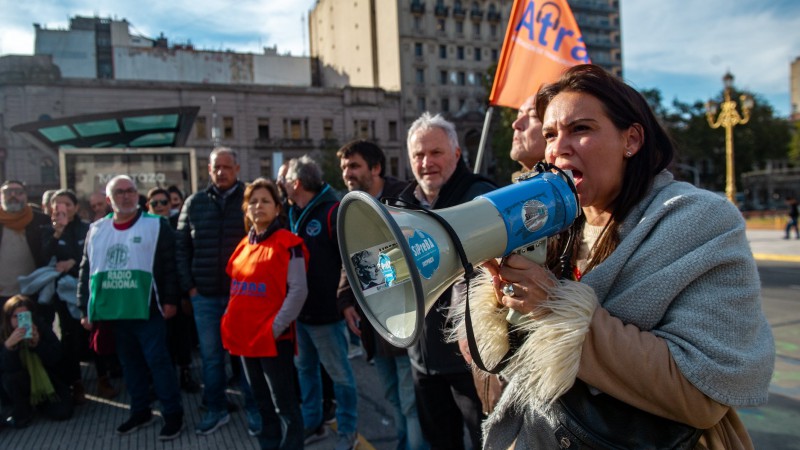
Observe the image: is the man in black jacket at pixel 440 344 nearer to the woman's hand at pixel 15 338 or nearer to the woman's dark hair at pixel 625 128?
the woman's dark hair at pixel 625 128

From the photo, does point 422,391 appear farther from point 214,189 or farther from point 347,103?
point 347,103

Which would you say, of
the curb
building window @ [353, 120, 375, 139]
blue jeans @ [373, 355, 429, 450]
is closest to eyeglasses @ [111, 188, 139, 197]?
blue jeans @ [373, 355, 429, 450]

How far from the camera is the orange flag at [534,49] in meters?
4.08

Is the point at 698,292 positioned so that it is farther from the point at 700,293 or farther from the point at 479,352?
the point at 479,352

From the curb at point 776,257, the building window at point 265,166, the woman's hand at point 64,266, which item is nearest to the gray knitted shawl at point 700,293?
the woman's hand at point 64,266

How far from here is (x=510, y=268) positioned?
1223 mm

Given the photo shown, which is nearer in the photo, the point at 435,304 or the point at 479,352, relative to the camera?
the point at 479,352

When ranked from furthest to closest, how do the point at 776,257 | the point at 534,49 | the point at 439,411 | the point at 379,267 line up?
the point at 776,257
the point at 534,49
the point at 439,411
the point at 379,267

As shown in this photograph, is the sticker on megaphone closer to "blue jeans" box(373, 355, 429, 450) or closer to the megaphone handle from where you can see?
the megaphone handle

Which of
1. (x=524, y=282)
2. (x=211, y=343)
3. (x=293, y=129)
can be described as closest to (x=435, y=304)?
(x=524, y=282)

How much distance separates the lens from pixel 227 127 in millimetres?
39531

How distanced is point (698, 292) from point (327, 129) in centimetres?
4246

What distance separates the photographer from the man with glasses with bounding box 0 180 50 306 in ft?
15.5

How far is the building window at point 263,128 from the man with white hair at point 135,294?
125 ft
